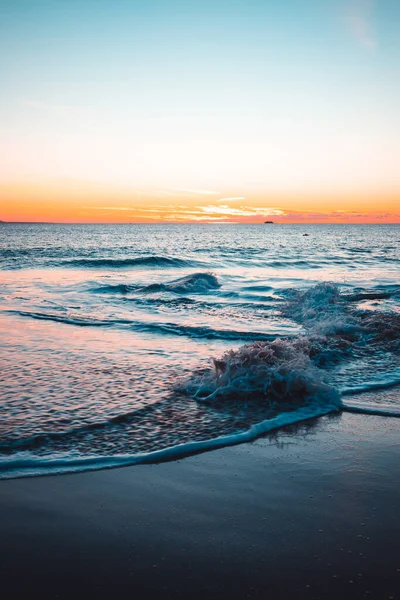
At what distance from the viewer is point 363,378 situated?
23.1ft

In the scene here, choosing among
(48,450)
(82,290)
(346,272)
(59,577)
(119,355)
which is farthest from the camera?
(346,272)

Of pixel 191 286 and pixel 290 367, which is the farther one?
pixel 191 286

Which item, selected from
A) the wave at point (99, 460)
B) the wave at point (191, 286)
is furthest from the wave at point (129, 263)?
the wave at point (99, 460)

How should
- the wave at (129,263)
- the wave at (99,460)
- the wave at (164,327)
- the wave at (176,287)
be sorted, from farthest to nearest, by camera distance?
the wave at (129,263), the wave at (176,287), the wave at (164,327), the wave at (99,460)

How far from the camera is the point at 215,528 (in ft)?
10.3

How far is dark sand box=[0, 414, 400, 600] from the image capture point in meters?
2.62

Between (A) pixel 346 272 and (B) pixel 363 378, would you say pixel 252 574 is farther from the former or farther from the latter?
(A) pixel 346 272

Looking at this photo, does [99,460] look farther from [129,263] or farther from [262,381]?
[129,263]

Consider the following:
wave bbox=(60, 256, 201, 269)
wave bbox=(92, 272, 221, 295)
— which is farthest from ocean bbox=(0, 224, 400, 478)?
wave bbox=(60, 256, 201, 269)

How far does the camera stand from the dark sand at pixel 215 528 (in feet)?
8.61

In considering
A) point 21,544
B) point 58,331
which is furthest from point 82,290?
point 21,544

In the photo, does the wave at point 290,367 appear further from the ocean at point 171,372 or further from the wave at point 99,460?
the wave at point 99,460

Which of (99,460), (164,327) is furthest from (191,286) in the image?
(99,460)

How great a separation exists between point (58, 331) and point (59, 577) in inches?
306
